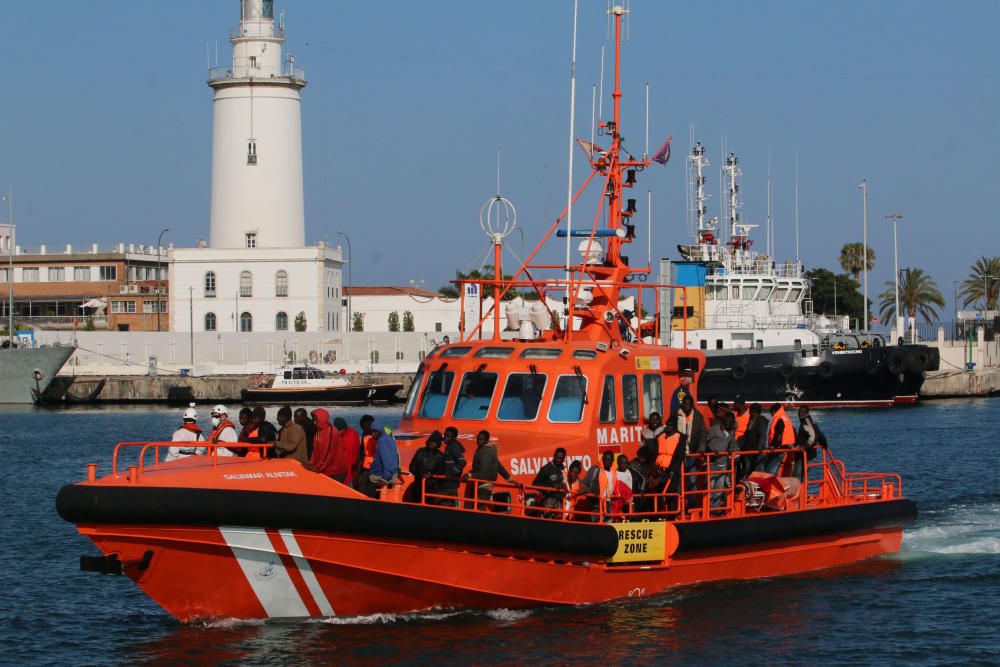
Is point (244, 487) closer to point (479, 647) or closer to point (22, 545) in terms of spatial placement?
point (479, 647)

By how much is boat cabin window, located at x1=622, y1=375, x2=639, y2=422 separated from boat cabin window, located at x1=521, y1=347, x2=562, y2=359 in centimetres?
86

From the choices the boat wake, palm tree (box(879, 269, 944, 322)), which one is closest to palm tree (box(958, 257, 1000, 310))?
palm tree (box(879, 269, 944, 322))

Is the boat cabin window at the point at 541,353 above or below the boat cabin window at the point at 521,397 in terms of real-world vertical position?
above

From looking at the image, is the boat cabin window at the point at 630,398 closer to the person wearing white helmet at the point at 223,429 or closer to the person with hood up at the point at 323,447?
the person with hood up at the point at 323,447

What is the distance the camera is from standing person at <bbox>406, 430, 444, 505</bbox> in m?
13.1

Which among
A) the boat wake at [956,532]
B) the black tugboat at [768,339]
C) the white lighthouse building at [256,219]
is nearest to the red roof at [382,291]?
the white lighthouse building at [256,219]

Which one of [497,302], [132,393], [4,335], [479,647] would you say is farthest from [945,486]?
[4,335]

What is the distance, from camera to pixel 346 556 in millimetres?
12625

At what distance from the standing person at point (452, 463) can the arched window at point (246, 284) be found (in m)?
63.5

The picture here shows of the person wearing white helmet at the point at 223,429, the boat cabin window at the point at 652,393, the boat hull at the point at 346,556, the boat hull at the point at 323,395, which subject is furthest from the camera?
the boat hull at the point at 323,395

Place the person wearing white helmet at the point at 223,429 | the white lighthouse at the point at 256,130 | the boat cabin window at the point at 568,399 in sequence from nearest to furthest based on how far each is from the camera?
the person wearing white helmet at the point at 223,429 → the boat cabin window at the point at 568,399 → the white lighthouse at the point at 256,130

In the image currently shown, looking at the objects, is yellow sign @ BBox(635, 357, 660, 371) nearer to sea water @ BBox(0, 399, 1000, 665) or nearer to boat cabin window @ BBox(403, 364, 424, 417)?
boat cabin window @ BBox(403, 364, 424, 417)

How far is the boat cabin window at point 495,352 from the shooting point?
15109mm

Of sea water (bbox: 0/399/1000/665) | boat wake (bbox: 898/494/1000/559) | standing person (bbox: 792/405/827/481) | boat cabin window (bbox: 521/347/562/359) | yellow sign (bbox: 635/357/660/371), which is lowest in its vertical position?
sea water (bbox: 0/399/1000/665)
